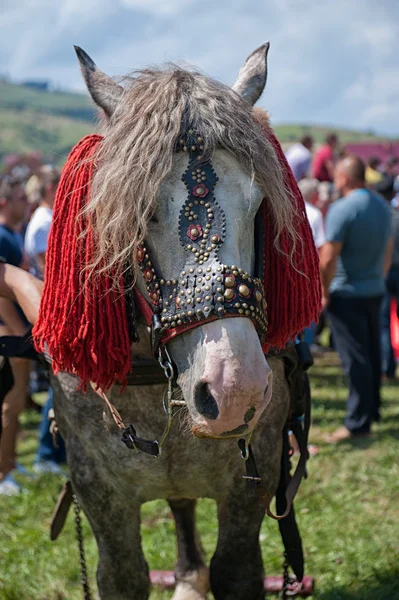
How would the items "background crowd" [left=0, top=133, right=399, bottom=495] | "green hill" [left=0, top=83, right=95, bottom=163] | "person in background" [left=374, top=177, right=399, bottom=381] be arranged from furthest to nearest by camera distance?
"green hill" [left=0, top=83, right=95, bottom=163]
"person in background" [left=374, top=177, right=399, bottom=381]
"background crowd" [left=0, top=133, right=399, bottom=495]

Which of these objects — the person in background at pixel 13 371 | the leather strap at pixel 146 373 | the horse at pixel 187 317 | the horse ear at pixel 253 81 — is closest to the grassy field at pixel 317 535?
the person in background at pixel 13 371

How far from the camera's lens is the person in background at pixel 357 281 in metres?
6.08

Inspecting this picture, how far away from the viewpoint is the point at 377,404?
675 cm

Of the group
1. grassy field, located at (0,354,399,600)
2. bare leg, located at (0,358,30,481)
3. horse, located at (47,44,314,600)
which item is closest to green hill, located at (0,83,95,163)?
bare leg, located at (0,358,30,481)

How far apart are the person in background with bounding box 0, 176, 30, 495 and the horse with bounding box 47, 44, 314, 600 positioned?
5.14 feet

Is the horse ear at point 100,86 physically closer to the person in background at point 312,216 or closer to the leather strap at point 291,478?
the leather strap at point 291,478

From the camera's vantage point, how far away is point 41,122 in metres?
116

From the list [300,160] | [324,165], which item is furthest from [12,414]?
[324,165]

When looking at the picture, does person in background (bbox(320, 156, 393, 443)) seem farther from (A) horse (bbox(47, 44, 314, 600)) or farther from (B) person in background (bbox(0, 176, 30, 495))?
(A) horse (bbox(47, 44, 314, 600))

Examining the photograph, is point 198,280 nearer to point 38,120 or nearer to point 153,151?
point 153,151

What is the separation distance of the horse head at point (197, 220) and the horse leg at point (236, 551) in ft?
2.83

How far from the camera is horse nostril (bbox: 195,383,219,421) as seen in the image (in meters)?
1.98

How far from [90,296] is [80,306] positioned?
0.17 ft

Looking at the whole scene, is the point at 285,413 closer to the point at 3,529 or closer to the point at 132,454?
the point at 132,454
